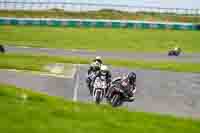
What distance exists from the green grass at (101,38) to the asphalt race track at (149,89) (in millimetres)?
22932

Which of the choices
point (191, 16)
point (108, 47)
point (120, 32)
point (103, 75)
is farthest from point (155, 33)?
point (103, 75)

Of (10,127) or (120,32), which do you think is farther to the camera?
(120,32)

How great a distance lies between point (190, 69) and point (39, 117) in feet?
79.4

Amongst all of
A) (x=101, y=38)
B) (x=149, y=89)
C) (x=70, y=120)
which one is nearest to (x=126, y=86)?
(x=149, y=89)

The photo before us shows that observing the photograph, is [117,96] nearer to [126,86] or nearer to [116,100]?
[116,100]

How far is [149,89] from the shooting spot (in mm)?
19438

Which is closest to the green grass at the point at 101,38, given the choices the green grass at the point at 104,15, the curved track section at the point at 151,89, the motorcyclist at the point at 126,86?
the green grass at the point at 104,15

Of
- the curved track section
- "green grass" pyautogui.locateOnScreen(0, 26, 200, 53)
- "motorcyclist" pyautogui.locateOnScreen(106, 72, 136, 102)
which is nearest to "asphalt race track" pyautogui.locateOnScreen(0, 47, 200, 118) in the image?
the curved track section

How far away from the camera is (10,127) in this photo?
20.4ft

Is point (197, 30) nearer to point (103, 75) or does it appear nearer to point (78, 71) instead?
point (78, 71)

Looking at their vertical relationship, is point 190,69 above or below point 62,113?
below

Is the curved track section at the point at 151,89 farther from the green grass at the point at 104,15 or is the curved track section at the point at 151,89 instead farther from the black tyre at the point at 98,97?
the green grass at the point at 104,15

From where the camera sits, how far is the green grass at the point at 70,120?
6473 mm

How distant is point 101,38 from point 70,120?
153ft
